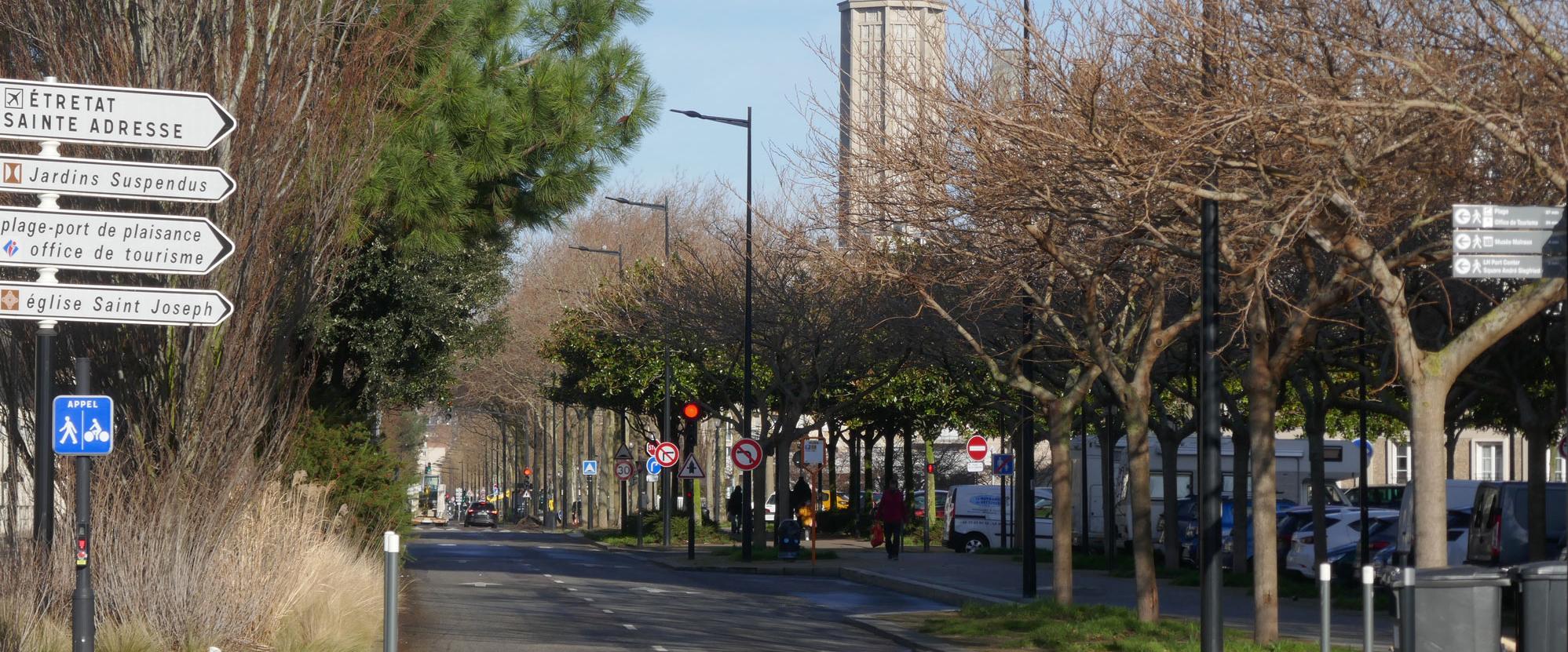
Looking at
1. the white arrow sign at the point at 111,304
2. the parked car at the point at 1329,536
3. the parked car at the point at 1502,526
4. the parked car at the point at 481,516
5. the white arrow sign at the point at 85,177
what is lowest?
the parked car at the point at 481,516

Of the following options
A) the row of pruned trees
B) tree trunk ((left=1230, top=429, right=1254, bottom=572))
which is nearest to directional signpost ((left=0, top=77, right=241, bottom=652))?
the row of pruned trees

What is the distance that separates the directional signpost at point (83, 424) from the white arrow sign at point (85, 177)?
46.2 inches

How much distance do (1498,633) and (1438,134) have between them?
3.98 metres

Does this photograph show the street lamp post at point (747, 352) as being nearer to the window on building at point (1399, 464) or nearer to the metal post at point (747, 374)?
the metal post at point (747, 374)

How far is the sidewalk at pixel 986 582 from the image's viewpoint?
18.8 meters

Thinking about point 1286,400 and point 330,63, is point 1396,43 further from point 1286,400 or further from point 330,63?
→ point 1286,400

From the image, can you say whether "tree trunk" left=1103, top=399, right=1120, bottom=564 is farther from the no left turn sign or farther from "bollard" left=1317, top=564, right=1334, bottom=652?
"bollard" left=1317, top=564, right=1334, bottom=652

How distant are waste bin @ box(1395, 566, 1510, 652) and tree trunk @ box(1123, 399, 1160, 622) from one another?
647 centimetres

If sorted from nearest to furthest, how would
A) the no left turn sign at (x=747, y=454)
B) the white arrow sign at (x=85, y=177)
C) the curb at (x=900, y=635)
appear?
the white arrow sign at (x=85, y=177), the curb at (x=900, y=635), the no left turn sign at (x=747, y=454)

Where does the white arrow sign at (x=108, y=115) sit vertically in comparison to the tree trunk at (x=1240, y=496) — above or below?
above

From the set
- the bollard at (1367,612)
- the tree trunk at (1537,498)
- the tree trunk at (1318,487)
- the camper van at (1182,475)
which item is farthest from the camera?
the camper van at (1182,475)

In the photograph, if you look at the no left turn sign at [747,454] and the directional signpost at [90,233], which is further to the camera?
the no left turn sign at [747,454]

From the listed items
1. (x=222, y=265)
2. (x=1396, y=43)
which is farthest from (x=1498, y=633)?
(x=222, y=265)

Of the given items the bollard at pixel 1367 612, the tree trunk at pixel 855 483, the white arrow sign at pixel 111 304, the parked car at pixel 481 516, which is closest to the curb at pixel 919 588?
the bollard at pixel 1367 612
